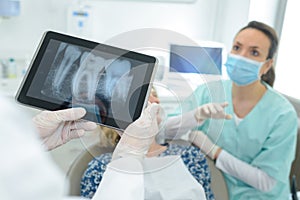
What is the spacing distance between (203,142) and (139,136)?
527mm

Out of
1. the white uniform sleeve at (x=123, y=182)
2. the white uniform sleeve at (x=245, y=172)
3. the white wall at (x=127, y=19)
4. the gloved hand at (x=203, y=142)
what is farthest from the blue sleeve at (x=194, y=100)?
the white wall at (x=127, y=19)

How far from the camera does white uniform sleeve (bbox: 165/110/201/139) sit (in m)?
1.30

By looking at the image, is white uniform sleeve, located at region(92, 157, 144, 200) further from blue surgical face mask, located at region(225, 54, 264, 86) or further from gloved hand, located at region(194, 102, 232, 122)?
blue surgical face mask, located at region(225, 54, 264, 86)

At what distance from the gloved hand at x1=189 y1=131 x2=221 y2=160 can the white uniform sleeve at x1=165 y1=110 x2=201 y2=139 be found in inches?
1.3

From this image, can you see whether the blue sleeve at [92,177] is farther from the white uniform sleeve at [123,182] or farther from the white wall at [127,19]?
the white wall at [127,19]

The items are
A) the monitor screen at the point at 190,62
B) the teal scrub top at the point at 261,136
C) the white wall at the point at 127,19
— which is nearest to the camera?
the monitor screen at the point at 190,62

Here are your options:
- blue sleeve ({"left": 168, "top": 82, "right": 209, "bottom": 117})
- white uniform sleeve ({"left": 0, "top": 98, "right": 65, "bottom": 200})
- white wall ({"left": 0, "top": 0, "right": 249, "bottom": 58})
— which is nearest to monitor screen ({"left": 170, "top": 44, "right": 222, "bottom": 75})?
blue sleeve ({"left": 168, "top": 82, "right": 209, "bottom": 117})

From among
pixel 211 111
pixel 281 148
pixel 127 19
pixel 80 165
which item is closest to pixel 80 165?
pixel 80 165

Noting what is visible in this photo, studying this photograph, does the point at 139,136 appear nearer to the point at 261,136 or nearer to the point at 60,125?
the point at 60,125

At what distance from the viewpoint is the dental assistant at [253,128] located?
1379 mm

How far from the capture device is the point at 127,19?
237cm

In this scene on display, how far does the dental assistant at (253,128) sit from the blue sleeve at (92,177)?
36cm

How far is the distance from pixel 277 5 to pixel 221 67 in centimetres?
84

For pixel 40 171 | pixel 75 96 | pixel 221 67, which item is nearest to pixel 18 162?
pixel 40 171
